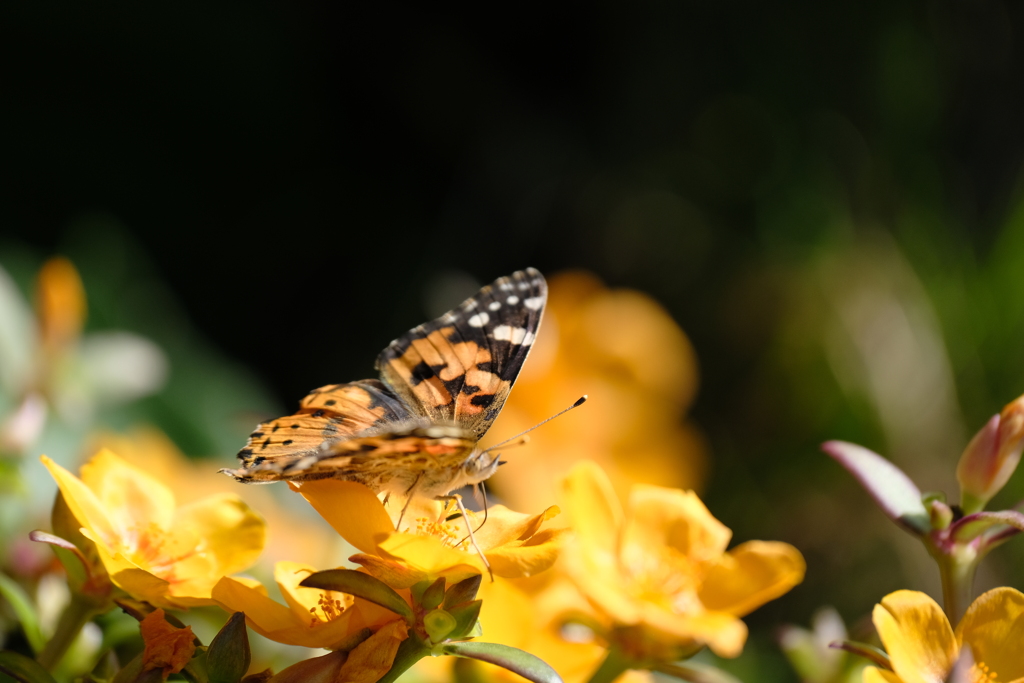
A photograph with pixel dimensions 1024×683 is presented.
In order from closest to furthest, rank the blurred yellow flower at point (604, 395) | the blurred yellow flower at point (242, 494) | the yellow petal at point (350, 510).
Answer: the yellow petal at point (350, 510)
the blurred yellow flower at point (242, 494)
the blurred yellow flower at point (604, 395)

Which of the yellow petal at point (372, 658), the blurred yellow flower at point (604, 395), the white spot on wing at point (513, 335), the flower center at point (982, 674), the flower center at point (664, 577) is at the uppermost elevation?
the white spot on wing at point (513, 335)

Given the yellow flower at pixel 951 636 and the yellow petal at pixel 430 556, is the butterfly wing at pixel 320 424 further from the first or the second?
the yellow flower at pixel 951 636

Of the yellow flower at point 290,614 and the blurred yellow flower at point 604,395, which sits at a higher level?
the yellow flower at point 290,614

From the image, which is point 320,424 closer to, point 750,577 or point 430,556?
point 430,556

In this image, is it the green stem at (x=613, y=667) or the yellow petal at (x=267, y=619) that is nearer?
the yellow petal at (x=267, y=619)

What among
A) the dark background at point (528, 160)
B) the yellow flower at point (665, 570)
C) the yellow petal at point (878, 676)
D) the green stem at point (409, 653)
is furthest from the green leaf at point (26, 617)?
the dark background at point (528, 160)

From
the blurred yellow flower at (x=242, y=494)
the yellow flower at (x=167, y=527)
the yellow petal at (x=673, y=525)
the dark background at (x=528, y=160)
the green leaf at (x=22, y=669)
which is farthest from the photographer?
the dark background at (x=528, y=160)

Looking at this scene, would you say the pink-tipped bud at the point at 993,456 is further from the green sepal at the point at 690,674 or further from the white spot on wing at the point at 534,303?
the white spot on wing at the point at 534,303

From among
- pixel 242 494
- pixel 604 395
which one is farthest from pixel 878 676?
pixel 604 395

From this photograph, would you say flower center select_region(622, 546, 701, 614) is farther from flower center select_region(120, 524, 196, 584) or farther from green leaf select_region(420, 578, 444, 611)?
flower center select_region(120, 524, 196, 584)
